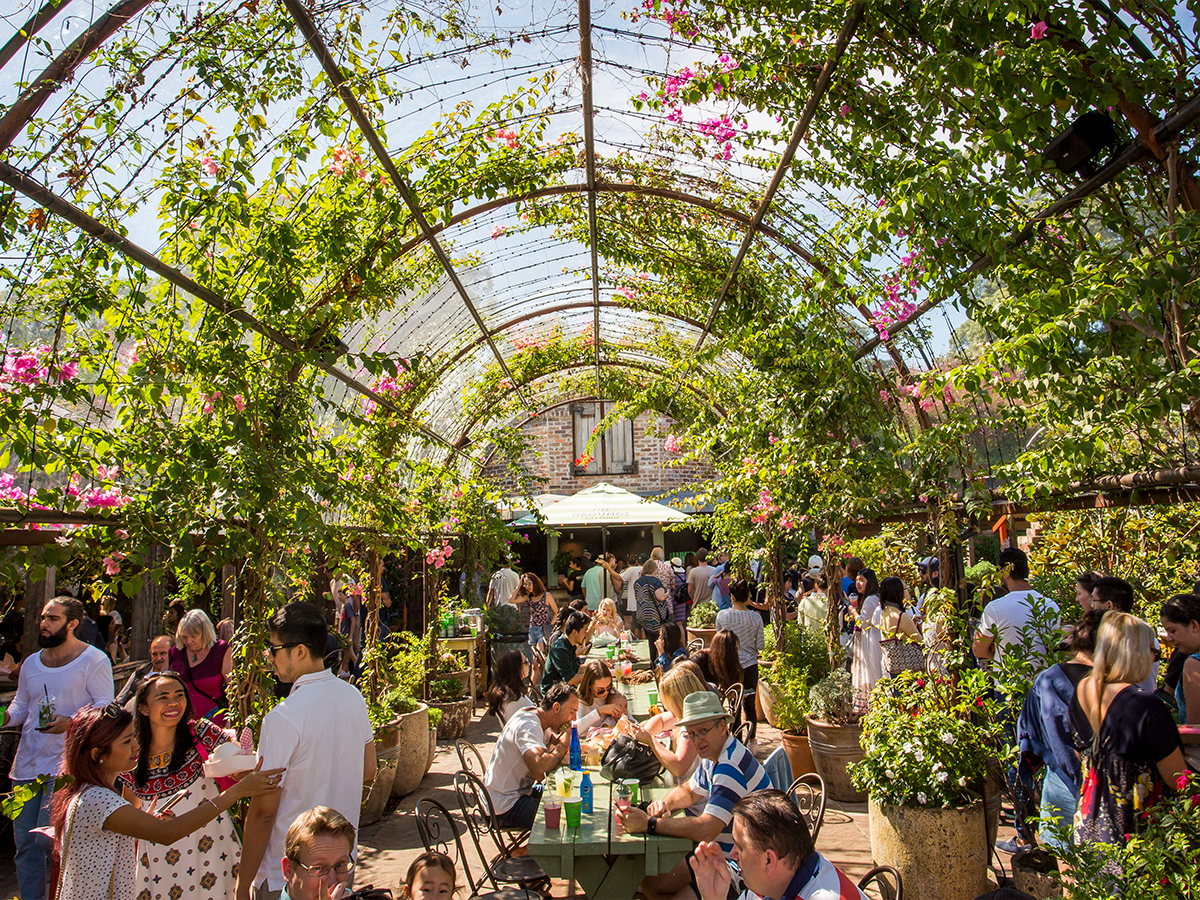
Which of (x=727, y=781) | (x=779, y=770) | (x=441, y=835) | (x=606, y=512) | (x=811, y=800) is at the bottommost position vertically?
(x=441, y=835)

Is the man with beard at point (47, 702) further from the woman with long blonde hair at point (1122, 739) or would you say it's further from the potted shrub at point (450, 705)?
the woman with long blonde hair at point (1122, 739)

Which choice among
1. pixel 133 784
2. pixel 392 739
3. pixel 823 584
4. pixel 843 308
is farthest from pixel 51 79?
pixel 823 584

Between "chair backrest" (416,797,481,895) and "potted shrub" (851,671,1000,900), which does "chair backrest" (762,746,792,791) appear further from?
"chair backrest" (416,797,481,895)

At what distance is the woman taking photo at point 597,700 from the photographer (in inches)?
216

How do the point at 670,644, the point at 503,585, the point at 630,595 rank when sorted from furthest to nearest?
1. the point at 630,595
2. the point at 503,585
3. the point at 670,644

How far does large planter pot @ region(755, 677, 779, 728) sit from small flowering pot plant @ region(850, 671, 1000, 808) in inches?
126

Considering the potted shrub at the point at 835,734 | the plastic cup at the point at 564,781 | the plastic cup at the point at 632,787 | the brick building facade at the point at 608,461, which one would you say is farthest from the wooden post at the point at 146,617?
the brick building facade at the point at 608,461

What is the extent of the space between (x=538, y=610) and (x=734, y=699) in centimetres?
429

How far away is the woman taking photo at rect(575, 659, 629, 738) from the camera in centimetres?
548

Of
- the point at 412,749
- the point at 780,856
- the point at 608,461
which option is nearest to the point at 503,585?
the point at 412,749

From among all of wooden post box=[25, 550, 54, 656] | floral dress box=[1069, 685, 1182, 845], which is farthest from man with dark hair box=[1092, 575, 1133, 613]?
wooden post box=[25, 550, 54, 656]

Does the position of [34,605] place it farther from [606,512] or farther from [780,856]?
[606,512]

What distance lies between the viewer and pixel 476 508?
10133mm

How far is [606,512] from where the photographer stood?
1242 centimetres
